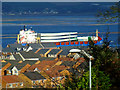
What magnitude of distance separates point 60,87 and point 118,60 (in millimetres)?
626

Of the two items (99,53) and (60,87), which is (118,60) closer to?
(99,53)

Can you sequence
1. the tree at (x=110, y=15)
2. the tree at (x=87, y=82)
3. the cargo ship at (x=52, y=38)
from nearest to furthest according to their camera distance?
the tree at (x=87, y=82) < the tree at (x=110, y=15) < the cargo ship at (x=52, y=38)

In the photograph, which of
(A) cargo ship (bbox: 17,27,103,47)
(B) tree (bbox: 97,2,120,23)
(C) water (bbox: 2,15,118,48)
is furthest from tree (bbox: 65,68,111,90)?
(A) cargo ship (bbox: 17,27,103,47)

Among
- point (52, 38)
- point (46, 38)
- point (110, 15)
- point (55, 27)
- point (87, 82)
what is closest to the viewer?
point (87, 82)

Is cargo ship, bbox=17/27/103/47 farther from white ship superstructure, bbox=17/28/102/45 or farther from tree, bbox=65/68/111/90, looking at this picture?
tree, bbox=65/68/111/90

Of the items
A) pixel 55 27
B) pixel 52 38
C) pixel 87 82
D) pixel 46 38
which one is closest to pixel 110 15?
pixel 87 82

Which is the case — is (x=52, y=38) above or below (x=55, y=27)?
below

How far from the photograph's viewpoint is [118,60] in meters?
2.51

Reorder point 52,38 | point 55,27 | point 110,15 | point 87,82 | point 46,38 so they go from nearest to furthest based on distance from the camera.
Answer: point 87,82 → point 110,15 → point 46,38 → point 52,38 → point 55,27

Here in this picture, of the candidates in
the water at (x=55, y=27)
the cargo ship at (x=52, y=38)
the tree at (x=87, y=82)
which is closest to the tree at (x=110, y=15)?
the tree at (x=87, y=82)

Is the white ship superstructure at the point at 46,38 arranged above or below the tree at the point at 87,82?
above

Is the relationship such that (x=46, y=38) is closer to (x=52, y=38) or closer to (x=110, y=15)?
(x=52, y=38)

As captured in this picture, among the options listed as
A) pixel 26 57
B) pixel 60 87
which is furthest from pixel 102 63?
pixel 26 57

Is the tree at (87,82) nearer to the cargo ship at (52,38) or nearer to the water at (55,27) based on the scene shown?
the water at (55,27)
